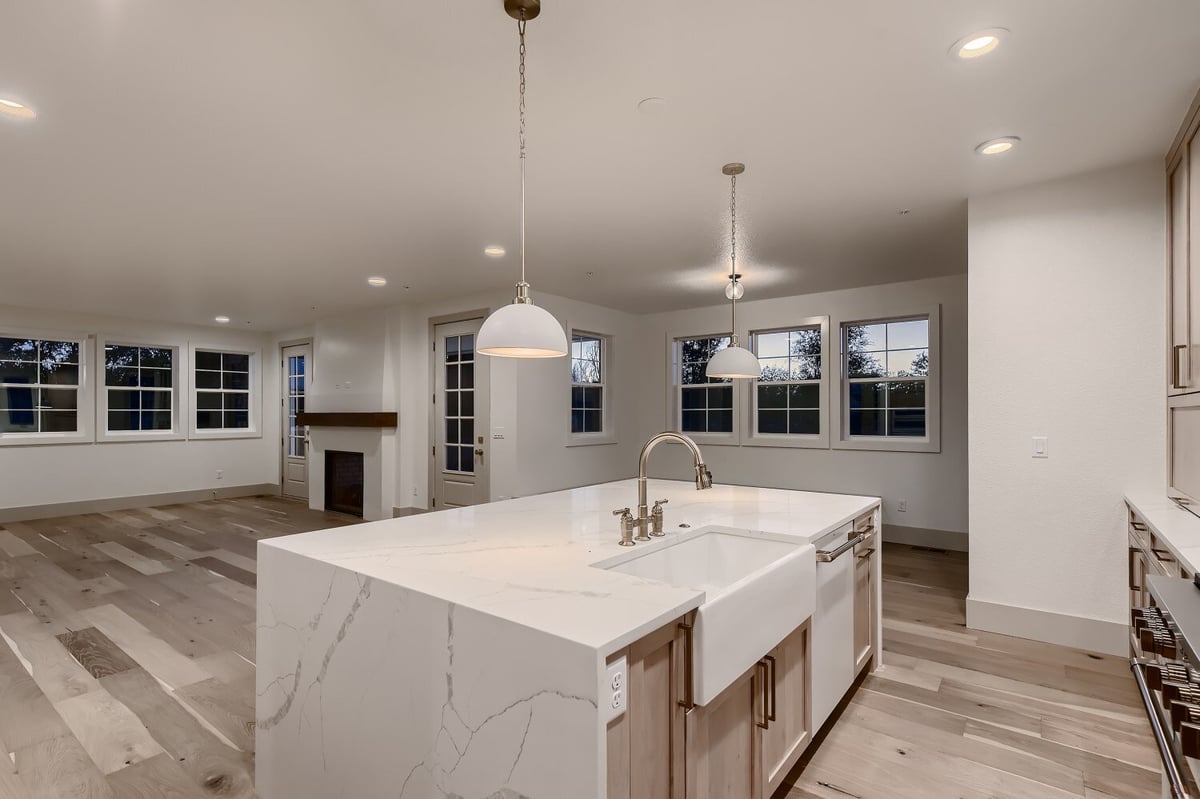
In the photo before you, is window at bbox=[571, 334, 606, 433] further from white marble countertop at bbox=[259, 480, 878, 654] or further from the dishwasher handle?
the dishwasher handle

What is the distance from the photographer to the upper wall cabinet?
245 centimetres

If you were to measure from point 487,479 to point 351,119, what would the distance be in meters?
3.88

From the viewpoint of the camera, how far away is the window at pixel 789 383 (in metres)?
6.15

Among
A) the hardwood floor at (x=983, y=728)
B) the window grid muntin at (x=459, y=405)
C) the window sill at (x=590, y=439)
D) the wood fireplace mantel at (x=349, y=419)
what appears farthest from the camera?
the wood fireplace mantel at (x=349, y=419)

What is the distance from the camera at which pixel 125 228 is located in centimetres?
385

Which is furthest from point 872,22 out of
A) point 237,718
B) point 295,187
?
point 237,718

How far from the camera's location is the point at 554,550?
71.5 inches

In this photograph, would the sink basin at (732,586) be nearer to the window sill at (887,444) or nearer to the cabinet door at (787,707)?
the cabinet door at (787,707)

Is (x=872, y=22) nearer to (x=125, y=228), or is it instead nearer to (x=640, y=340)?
(x=125, y=228)

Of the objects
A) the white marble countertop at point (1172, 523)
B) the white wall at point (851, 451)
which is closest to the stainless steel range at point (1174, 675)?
the white marble countertop at point (1172, 523)

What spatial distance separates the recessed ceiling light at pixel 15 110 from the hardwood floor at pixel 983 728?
12.5ft

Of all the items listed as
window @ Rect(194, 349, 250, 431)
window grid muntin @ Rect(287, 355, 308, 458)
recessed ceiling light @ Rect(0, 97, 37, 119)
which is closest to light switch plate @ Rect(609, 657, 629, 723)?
recessed ceiling light @ Rect(0, 97, 37, 119)

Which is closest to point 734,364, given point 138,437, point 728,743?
point 728,743

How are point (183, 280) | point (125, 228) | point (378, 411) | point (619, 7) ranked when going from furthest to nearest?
point (378, 411)
point (183, 280)
point (125, 228)
point (619, 7)
